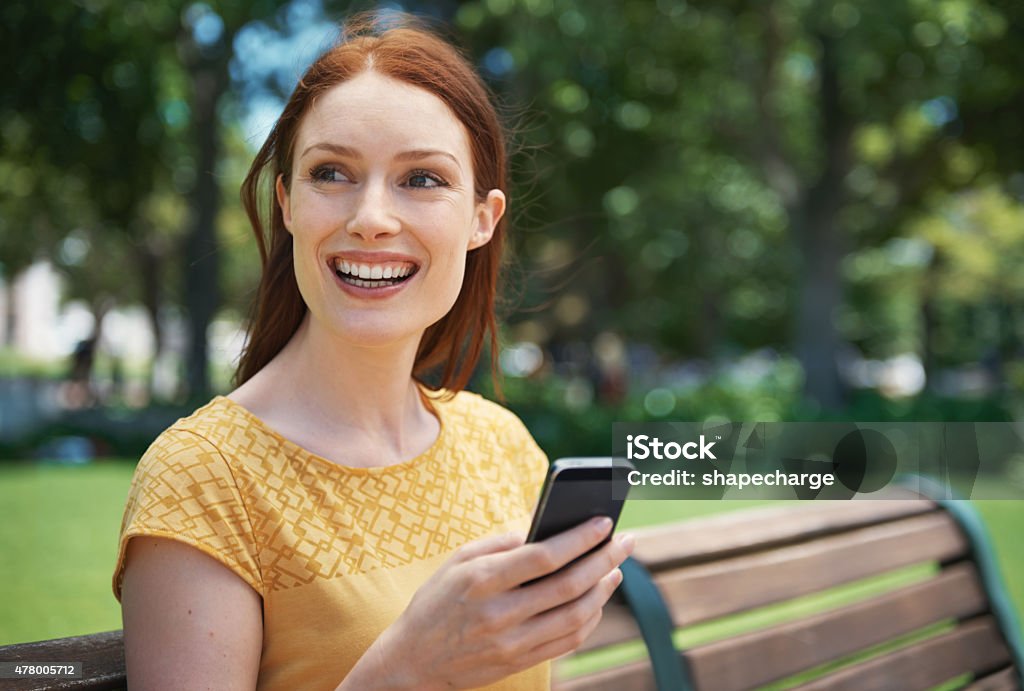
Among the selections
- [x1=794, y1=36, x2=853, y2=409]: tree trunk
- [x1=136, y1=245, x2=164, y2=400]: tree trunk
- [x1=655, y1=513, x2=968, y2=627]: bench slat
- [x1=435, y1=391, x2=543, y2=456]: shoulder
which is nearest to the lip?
[x1=435, y1=391, x2=543, y2=456]: shoulder

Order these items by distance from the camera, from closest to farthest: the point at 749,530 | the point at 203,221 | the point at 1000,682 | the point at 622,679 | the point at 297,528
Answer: the point at 297,528 → the point at 622,679 → the point at 749,530 → the point at 1000,682 → the point at 203,221

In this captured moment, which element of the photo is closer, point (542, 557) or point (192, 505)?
point (542, 557)

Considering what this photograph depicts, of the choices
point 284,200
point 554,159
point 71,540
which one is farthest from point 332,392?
point 554,159

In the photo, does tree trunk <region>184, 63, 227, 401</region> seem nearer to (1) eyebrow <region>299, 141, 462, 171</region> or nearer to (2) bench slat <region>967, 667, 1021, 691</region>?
(2) bench slat <region>967, 667, 1021, 691</region>

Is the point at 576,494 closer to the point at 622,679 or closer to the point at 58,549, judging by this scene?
the point at 622,679

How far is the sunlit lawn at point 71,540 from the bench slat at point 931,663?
5.96 ft

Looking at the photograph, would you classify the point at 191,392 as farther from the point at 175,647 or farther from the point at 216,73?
the point at 175,647

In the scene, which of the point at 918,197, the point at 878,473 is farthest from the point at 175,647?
the point at 918,197

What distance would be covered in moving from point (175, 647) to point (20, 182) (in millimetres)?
4942

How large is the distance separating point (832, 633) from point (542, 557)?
1.70 metres

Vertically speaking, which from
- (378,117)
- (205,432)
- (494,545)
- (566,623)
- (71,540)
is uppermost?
(378,117)

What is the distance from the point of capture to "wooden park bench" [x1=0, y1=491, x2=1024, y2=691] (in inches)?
84.6

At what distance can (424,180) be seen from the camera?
1.70 m

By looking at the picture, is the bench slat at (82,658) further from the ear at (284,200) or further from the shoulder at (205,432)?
the ear at (284,200)
